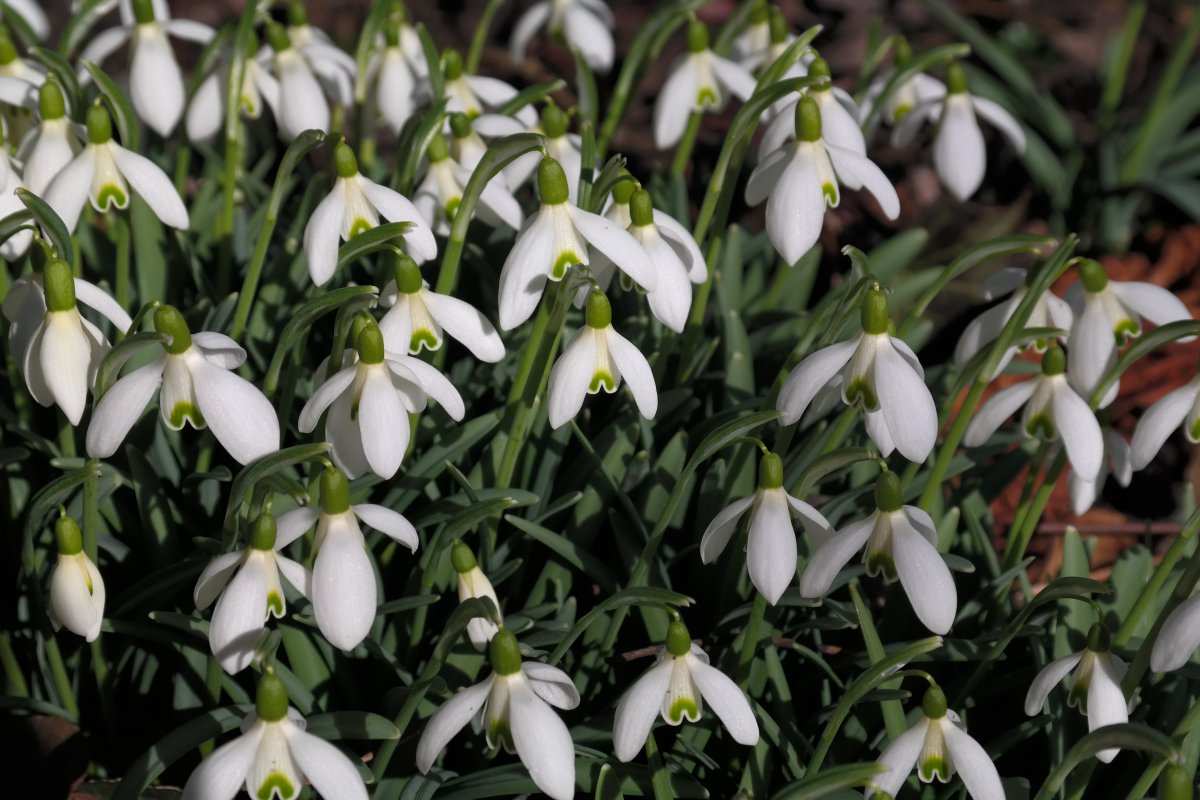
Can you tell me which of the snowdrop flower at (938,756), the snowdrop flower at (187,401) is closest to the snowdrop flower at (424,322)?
the snowdrop flower at (187,401)

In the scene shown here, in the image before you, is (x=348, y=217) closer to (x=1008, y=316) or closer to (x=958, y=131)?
(x=1008, y=316)

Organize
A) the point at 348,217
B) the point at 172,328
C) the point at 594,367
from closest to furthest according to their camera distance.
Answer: the point at 172,328 → the point at 594,367 → the point at 348,217

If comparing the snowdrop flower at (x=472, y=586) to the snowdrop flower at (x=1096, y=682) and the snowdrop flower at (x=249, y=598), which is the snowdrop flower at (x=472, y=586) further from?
the snowdrop flower at (x=1096, y=682)

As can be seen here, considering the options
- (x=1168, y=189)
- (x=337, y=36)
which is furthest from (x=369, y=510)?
(x=337, y=36)

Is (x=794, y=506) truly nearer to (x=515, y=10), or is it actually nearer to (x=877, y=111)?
(x=877, y=111)

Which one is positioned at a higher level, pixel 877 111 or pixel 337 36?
pixel 877 111

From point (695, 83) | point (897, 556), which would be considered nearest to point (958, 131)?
point (695, 83)

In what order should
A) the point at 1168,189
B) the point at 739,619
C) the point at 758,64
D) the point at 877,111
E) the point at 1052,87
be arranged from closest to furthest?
1. the point at 739,619
2. the point at 877,111
3. the point at 758,64
4. the point at 1168,189
5. the point at 1052,87
